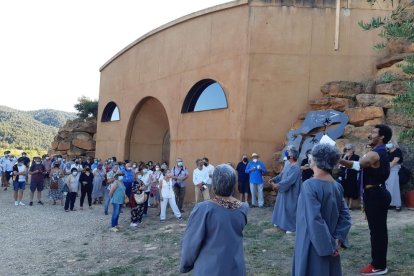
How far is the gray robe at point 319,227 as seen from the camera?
3.38 metres

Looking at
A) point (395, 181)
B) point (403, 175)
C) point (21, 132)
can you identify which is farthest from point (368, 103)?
point (21, 132)

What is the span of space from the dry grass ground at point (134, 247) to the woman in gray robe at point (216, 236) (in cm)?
274

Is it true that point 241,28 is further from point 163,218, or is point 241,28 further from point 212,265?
point 212,265

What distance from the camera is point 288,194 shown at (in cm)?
765

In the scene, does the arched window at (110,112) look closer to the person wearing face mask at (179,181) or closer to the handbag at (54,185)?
the handbag at (54,185)

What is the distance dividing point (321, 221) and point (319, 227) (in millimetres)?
58

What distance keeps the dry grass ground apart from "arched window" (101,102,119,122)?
33.8 feet

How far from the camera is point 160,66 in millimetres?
17078

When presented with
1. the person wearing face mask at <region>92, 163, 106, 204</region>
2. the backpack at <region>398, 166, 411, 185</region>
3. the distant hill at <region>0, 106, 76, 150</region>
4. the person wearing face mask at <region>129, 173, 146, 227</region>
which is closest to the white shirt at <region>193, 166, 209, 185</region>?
the person wearing face mask at <region>129, 173, 146, 227</region>

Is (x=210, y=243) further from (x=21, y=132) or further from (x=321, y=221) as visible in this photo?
(x=21, y=132)

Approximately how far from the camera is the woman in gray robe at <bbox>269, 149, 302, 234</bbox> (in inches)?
295

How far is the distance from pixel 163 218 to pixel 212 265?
8.24m

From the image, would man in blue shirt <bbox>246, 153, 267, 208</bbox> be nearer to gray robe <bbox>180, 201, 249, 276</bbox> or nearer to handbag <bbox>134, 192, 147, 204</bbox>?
handbag <bbox>134, 192, 147, 204</bbox>

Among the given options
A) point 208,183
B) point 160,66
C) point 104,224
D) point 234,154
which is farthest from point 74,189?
point 160,66
